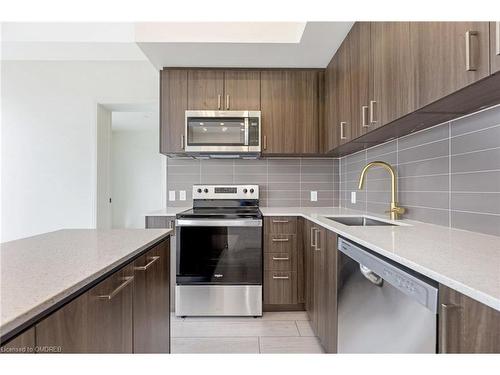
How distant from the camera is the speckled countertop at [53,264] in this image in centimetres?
56

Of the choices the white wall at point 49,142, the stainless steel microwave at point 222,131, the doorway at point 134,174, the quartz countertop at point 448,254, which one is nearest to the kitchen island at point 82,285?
the quartz countertop at point 448,254

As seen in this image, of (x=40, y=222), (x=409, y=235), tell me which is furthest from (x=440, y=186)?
(x=40, y=222)

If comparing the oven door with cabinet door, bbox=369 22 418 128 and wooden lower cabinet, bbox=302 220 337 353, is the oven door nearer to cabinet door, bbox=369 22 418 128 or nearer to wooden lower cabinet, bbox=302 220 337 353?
wooden lower cabinet, bbox=302 220 337 353

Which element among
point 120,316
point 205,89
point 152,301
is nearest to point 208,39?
point 205,89

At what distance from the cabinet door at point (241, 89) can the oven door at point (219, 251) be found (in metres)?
1.10

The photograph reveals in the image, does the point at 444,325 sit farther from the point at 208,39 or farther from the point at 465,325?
the point at 208,39

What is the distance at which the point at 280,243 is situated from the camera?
244 cm

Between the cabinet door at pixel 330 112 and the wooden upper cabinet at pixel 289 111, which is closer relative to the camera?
the cabinet door at pixel 330 112

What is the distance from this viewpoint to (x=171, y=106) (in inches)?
105

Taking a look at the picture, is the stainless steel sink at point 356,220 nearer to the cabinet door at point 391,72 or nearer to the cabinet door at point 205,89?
the cabinet door at point 391,72

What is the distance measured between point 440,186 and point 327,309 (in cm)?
95

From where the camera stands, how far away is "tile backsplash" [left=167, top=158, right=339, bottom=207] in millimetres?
3012

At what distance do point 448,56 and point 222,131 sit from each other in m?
1.90
